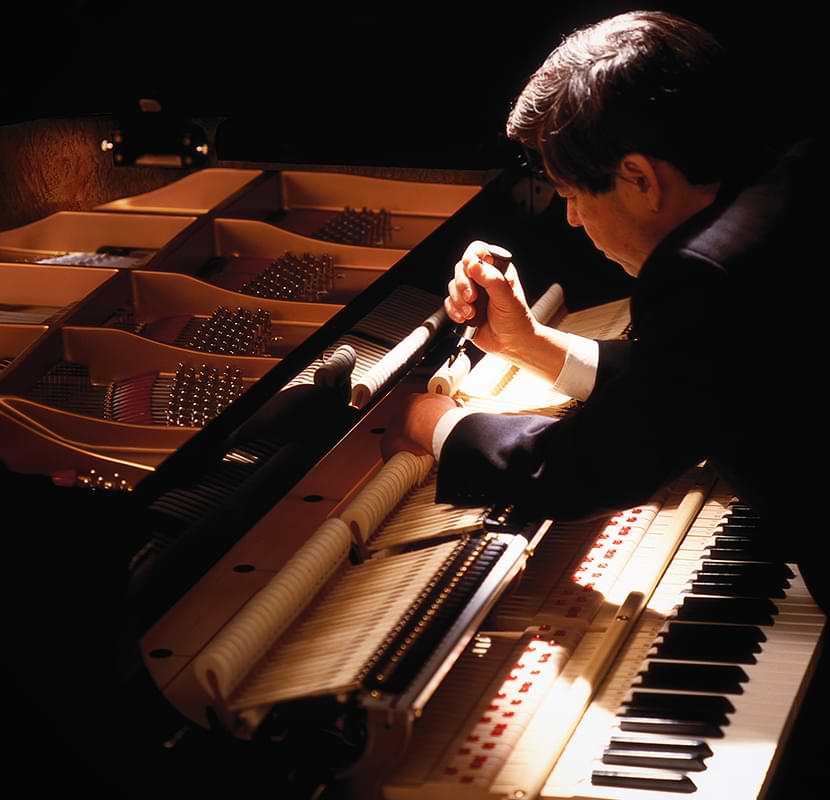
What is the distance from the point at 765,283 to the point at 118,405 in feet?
4.93

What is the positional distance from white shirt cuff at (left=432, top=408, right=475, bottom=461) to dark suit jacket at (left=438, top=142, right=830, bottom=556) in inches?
3.6

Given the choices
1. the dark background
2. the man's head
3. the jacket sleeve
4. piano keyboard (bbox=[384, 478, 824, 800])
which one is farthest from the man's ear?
the dark background

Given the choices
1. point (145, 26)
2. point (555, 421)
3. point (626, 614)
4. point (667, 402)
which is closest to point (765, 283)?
point (667, 402)

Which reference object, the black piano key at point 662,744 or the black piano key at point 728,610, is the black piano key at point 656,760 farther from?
the black piano key at point 728,610

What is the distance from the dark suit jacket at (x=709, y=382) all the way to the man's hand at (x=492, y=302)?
0.57 metres

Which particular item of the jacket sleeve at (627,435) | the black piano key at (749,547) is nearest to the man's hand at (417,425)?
the jacket sleeve at (627,435)

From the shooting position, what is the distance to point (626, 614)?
2.58 metres

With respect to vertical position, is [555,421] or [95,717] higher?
[555,421]

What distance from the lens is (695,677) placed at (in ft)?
8.04

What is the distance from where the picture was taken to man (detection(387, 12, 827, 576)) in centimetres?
233

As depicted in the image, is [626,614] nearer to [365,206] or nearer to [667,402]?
[667,402]

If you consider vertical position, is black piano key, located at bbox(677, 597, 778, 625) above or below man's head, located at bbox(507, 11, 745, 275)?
below

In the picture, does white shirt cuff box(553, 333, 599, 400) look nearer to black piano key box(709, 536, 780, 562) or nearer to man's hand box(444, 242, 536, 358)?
man's hand box(444, 242, 536, 358)

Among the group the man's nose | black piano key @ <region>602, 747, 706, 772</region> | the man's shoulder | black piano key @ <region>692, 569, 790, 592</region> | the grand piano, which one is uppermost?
the man's shoulder
